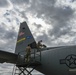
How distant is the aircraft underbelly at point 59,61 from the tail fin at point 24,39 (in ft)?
14.5

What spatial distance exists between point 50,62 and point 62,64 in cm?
152

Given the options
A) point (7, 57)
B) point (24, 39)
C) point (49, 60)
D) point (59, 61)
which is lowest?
point (59, 61)

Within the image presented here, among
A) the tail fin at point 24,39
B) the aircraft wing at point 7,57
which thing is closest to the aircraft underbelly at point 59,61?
the aircraft wing at point 7,57

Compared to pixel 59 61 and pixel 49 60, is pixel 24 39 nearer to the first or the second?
pixel 49 60

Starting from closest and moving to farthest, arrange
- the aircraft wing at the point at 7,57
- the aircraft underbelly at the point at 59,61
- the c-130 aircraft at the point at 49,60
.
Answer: the aircraft underbelly at the point at 59,61, the c-130 aircraft at the point at 49,60, the aircraft wing at the point at 7,57

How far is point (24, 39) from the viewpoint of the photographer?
28.5 m

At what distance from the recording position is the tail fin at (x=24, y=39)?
91.0 ft

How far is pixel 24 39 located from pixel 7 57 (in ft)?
20.8

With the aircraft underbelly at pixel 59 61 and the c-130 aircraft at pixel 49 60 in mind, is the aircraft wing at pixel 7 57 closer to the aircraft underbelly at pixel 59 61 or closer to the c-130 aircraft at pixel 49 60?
the c-130 aircraft at pixel 49 60

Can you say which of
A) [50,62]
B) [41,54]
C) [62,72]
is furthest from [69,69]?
[41,54]

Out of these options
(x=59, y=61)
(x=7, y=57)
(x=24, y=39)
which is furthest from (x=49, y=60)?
(x=24, y=39)

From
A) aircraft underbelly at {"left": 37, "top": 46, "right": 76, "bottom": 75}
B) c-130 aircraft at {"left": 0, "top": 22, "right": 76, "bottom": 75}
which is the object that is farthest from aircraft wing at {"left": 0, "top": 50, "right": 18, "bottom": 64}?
aircraft underbelly at {"left": 37, "top": 46, "right": 76, "bottom": 75}

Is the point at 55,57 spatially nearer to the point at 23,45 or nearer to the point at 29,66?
the point at 29,66

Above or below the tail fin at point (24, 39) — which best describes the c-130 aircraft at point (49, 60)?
below
